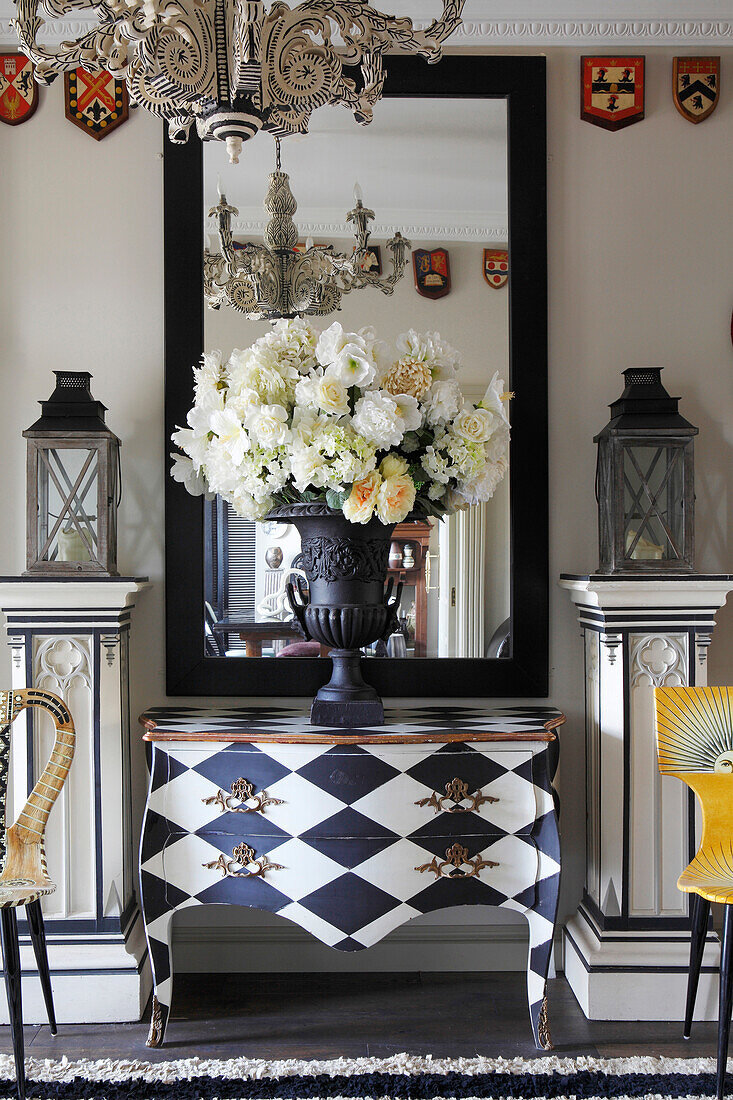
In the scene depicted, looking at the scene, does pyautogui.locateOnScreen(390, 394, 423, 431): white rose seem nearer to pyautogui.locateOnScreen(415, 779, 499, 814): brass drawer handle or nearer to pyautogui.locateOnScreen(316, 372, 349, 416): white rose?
pyautogui.locateOnScreen(316, 372, 349, 416): white rose

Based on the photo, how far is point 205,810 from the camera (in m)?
2.20

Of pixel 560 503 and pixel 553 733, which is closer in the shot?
pixel 553 733

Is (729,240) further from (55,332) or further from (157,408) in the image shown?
(55,332)

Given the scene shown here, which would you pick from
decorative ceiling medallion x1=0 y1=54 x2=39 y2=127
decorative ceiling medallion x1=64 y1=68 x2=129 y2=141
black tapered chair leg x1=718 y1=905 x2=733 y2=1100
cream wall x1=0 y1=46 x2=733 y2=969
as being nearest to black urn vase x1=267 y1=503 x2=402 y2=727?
cream wall x1=0 y1=46 x2=733 y2=969

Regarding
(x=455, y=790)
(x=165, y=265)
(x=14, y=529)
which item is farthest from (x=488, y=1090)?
(x=165, y=265)

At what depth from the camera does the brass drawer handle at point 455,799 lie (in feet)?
7.11

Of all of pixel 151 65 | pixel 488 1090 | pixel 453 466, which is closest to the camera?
pixel 151 65

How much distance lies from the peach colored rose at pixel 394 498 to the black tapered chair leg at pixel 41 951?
1.32m

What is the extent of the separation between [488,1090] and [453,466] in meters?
1.49

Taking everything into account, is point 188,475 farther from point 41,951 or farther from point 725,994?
point 725,994

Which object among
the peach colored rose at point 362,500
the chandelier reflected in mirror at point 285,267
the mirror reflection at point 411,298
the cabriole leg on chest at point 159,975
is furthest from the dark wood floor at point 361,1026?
the chandelier reflected in mirror at point 285,267

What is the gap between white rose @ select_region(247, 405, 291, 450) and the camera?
202 centimetres

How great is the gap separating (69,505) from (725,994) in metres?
2.09

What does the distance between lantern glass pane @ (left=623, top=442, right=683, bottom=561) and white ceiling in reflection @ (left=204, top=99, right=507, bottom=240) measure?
832mm
